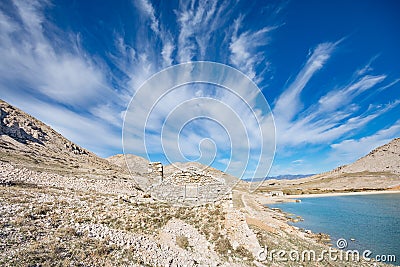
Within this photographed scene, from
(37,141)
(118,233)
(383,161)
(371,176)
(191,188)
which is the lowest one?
(118,233)

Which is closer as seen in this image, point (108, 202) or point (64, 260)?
point (64, 260)

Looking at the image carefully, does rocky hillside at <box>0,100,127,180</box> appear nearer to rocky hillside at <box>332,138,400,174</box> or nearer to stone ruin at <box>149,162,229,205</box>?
stone ruin at <box>149,162,229,205</box>

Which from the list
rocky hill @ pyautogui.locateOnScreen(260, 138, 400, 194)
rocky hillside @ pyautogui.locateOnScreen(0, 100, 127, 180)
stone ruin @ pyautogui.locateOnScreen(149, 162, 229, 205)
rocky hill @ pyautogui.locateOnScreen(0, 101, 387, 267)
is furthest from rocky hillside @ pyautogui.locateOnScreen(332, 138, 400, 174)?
rocky hillside @ pyautogui.locateOnScreen(0, 100, 127, 180)

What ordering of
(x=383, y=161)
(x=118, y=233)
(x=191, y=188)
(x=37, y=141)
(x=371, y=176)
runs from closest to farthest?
(x=118, y=233)
(x=191, y=188)
(x=37, y=141)
(x=371, y=176)
(x=383, y=161)

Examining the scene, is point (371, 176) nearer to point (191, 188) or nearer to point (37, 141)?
point (191, 188)

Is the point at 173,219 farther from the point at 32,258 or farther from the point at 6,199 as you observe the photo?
the point at 6,199

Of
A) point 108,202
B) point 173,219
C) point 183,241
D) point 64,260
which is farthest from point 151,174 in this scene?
point 64,260

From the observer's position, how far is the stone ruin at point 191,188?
17.4 meters

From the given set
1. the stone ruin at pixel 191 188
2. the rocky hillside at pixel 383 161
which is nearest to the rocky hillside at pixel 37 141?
the stone ruin at pixel 191 188

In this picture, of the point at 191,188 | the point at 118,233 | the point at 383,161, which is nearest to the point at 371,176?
the point at 383,161

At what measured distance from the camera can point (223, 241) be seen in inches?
481

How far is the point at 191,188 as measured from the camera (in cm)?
1828

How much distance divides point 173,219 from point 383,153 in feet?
561

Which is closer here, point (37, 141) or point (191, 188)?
point (191, 188)
